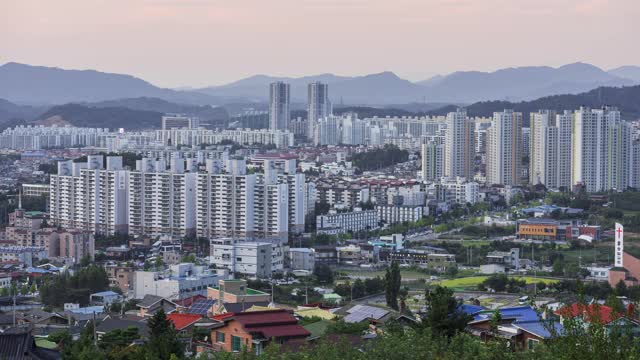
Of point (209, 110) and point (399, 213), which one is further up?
point (209, 110)

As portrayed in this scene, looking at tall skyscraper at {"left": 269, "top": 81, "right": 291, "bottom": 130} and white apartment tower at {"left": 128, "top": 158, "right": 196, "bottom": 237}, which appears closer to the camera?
white apartment tower at {"left": 128, "top": 158, "right": 196, "bottom": 237}

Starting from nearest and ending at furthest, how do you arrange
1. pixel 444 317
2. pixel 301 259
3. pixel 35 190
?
pixel 444 317 < pixel 301 259 < pixel 35 190

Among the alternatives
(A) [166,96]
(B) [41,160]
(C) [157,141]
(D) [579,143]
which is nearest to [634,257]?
(D) [579,143]

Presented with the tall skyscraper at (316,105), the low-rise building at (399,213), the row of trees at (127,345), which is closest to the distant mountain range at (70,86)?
the tall skyscraper at (316,105)

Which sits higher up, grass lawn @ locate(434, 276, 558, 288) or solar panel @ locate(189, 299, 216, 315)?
solar panel @ locate(189, 299, 216, 315)

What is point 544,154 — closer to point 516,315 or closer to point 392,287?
point 392,287

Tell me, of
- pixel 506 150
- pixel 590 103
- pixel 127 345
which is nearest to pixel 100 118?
pixel 590 103

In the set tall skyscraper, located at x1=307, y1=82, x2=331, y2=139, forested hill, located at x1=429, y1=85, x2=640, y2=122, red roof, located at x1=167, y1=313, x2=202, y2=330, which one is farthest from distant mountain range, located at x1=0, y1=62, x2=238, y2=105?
red roof, located at x1=167, y1=313, x2=202, y2=330

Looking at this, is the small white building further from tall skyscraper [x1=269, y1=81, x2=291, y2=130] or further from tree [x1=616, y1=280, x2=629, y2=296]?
tall skyscraper [x1=269, y1=81, x2=291, y2=130]
